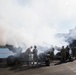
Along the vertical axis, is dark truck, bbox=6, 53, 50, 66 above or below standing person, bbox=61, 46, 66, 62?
below

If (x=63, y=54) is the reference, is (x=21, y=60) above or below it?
below

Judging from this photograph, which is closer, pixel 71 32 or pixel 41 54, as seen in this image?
pixel 41 54

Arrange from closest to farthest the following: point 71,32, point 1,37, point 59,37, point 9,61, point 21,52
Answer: point 9,61 < point 21,52 < point 1,37 < point 59,37 < point 71,32

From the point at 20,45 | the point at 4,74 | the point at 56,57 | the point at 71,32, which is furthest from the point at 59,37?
the point at 4,74

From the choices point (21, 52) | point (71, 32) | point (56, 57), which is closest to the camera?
point (21, 52)

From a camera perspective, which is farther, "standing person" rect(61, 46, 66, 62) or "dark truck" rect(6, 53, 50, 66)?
"standing person" rect(61, 46, 66, 62)

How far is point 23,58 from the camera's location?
20094mm

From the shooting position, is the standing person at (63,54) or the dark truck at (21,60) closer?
the dark truck at (21,60)

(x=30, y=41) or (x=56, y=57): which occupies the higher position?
(x=30, y=41)

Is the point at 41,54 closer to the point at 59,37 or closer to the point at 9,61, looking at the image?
the point at 9,61

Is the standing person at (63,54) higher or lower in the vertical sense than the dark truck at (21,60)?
higher

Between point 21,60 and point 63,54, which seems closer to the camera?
point 21,60

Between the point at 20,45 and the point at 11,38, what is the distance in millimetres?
1227

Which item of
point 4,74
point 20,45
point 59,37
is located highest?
point 59,37
